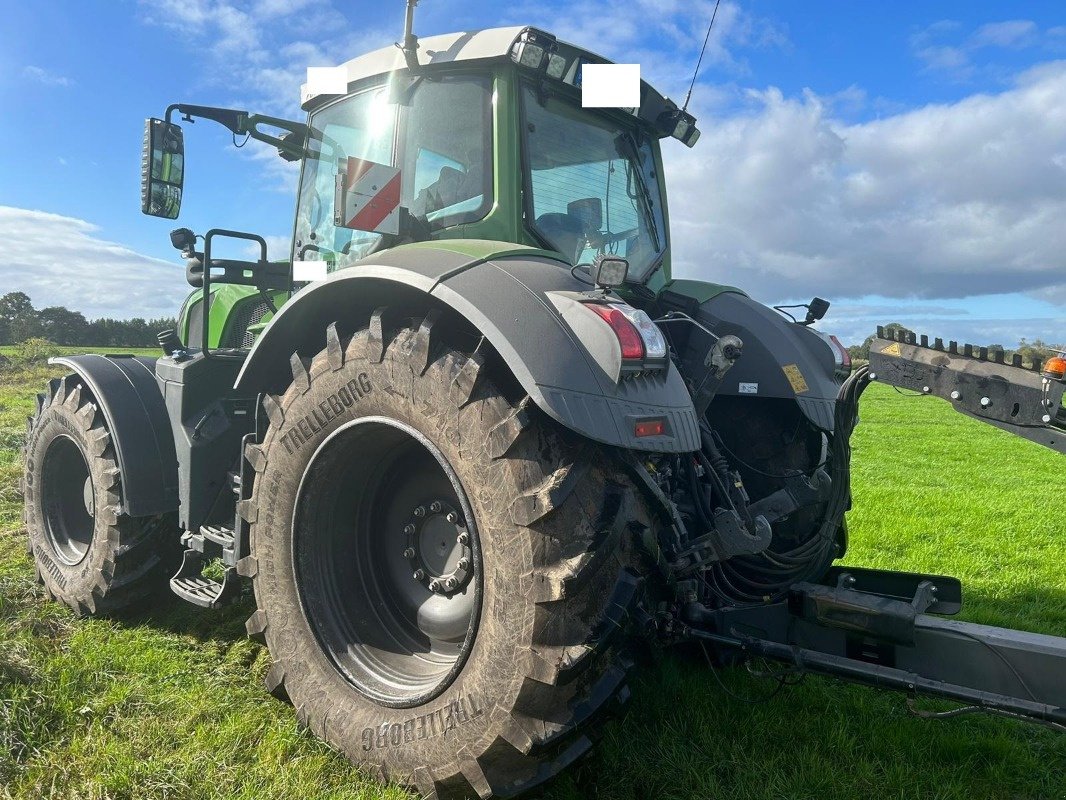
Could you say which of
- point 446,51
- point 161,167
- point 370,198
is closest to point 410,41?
point 446,51

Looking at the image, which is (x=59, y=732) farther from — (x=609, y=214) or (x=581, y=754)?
(x=609, y=214)

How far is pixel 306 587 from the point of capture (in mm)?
2762

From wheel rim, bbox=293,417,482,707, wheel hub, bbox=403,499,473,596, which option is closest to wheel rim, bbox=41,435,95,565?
wheel rim, bbox=293,417,482,707

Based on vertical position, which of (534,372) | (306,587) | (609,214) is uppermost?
(609,214)

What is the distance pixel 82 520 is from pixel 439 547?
9.52ft

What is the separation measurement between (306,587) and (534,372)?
1.29 metres

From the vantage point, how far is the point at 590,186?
3412 millimetres

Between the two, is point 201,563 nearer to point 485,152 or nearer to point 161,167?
point 161,167

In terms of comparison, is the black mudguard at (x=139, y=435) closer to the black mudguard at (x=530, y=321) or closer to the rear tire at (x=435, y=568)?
the rear tire at (x=435, y=568)

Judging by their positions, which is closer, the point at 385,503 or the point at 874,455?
the point at 385,503

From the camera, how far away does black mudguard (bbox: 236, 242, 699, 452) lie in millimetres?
2088

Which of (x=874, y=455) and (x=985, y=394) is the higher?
(x=985, y=394)

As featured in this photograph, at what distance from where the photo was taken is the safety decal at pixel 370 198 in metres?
2.90

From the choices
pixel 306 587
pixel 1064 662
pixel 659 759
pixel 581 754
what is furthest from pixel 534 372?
pixel 1064 662
